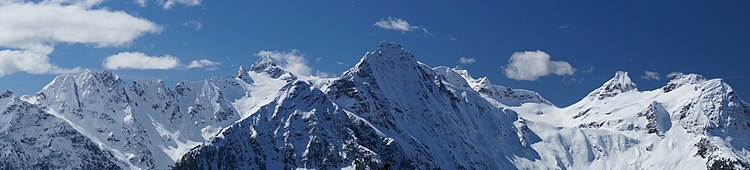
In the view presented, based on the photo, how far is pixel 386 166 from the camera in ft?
307

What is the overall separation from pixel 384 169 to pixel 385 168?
284 mm

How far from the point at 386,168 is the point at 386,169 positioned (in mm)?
272

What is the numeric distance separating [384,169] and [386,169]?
0.26 meters

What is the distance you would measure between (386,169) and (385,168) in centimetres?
46

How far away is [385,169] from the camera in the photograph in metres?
93.9

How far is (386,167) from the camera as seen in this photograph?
93.8 metres

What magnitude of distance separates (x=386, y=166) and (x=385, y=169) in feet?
1.26

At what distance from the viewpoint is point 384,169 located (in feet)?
309

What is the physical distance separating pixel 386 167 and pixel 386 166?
0.16 metres

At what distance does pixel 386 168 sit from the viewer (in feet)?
309

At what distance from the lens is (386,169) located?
309 feet

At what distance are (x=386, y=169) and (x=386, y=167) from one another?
1.78ft

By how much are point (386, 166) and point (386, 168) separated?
43 cm
